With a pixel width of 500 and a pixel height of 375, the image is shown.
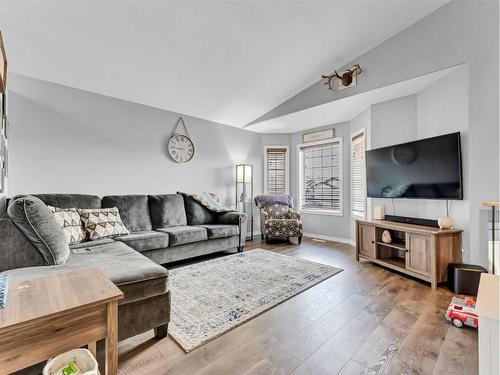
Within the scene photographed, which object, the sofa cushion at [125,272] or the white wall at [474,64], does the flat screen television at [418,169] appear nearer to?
the white wall at [474,64]

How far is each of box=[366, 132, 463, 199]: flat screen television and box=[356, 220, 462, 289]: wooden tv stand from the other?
1.42 feet

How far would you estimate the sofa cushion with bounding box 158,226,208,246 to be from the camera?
119 inches

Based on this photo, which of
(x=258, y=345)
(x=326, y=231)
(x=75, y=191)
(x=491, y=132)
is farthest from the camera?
(x=326, y=231)

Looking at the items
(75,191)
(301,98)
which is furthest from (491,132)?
(75,191)

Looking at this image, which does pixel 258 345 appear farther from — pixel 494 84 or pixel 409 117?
pixel 409 117

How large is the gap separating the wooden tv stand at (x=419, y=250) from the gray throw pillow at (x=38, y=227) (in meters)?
3.26

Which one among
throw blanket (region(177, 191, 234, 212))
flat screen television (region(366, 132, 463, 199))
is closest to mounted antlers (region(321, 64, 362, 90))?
flat screen television (region(366, 132, 463, 199))

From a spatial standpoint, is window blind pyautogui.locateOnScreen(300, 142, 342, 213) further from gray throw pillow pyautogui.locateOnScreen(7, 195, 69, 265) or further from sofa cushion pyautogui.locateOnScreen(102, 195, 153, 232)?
gray throw pillow pyautogui.locateOnScreen(7, 195, 69, 265)

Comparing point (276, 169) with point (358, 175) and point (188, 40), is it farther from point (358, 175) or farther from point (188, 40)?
point (188, 40)

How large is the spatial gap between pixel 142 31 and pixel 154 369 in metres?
2.89

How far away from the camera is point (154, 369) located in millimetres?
1355

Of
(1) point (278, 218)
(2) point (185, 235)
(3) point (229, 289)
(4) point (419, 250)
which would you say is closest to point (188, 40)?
(2) point (185, 235)

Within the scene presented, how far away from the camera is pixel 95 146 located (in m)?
3.32

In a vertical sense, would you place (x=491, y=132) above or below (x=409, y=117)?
below
